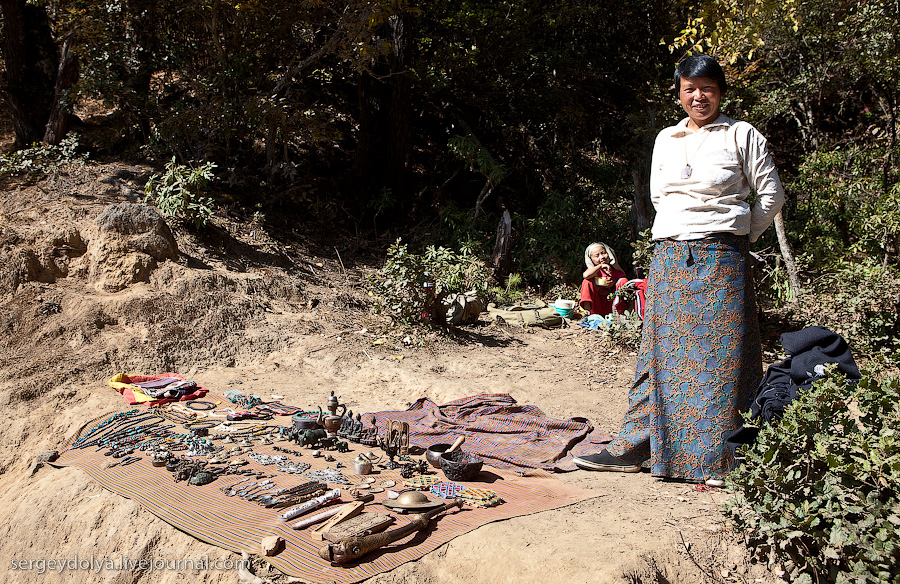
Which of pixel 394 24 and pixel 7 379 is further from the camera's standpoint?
pixel 394 24

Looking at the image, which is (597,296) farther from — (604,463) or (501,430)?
(604,463)

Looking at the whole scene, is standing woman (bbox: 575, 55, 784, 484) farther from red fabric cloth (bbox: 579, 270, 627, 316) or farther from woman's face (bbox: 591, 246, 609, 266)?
red fabric cloth (bbox: 579, 270, 627, 316)

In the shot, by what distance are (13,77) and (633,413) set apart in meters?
8.83

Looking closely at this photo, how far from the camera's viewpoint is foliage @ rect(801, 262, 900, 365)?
239 inches

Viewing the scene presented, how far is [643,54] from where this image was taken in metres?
11.6

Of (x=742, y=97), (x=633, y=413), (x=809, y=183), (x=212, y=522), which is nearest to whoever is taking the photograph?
(x=212, y=522)

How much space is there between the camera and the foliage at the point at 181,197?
728 centimetres

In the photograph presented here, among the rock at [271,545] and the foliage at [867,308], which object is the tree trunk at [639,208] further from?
the rock at [271,545]

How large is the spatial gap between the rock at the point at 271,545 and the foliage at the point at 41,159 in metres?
6.47

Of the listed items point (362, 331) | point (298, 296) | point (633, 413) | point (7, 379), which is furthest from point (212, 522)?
point (298, 296)

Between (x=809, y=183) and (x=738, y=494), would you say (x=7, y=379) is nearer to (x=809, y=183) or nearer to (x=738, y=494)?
(x=738, y=494)

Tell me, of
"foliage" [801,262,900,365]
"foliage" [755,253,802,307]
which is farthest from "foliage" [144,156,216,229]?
"foliage" [801,262,900,365]

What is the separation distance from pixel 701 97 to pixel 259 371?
13.1 ft

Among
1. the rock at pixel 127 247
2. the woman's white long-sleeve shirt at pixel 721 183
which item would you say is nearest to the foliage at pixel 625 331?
the woman's white long-sleeve shirt at pixel 721 183
